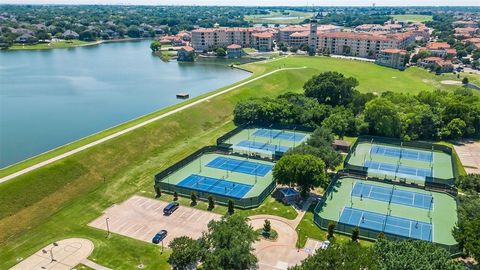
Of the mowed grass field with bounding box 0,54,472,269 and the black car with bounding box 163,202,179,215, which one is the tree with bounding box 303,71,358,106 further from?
the black car with bounding box 163,202,179,215

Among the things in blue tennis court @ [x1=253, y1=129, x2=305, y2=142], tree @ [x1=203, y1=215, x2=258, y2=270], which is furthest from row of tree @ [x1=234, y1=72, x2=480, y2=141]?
tree @ [x1=203, y1=215, x2=258, y2=270]

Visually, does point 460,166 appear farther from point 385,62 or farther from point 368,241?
point 385,62

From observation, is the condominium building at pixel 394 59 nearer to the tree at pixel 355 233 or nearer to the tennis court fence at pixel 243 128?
the tennis court fence at pixel 243 128

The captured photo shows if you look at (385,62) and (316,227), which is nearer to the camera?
(316,227)

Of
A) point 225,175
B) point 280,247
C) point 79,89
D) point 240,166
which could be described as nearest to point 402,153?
point 240,166

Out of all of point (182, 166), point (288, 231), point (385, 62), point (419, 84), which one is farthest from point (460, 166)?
point (385, 62)

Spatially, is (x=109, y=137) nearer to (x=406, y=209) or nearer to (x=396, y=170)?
(x=396, y=170)
